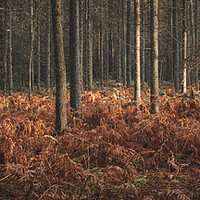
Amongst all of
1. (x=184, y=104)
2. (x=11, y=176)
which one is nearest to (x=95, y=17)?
(x=184, y=104)

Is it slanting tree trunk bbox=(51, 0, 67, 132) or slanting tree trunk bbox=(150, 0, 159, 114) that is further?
slanting tree trunk bbox=(150, 0, 159, 114)

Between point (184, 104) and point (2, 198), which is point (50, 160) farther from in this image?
point (184, 104)

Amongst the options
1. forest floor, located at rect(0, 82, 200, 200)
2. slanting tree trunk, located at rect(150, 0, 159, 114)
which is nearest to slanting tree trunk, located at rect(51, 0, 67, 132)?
forest floor, located at rect(0, 82, 200, 200)

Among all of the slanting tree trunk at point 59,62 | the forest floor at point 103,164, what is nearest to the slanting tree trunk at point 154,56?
the forest floor at point 103,164

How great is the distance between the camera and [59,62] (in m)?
6.06

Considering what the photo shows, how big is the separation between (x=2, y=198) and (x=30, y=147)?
1.77 metres

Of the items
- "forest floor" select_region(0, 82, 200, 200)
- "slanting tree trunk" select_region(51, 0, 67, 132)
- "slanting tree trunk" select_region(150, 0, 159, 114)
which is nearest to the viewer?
"forest floor" select_region(0, 82, 200, 200)

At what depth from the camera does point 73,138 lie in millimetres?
→ 5262

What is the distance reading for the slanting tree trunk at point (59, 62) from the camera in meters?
5.92

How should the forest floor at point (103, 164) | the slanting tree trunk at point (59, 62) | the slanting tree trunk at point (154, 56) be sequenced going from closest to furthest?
the forest floor at point (103, 164), the slanting tree trunk at point (59, 62), the slanting tree trunk at point (154, 56)

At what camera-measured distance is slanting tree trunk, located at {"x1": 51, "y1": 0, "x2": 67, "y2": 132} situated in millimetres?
5922

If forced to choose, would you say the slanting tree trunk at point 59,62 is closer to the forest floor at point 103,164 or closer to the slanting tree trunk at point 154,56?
the forest floor at point 103,164

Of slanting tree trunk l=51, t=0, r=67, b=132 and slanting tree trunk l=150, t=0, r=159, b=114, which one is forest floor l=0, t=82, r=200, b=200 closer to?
slanting tree trunk l=51, t=0, r=67, b=132

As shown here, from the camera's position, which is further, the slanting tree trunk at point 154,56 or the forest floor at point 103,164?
the slanting tree trunk at point 154,56
